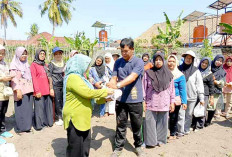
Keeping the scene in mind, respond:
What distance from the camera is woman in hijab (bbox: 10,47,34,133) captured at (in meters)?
3.43

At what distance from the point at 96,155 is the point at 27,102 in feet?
5.98

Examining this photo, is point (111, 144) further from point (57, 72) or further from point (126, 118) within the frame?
point (57, 72)

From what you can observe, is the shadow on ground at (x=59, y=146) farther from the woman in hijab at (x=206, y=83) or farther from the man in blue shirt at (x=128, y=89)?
the woman in hijab at (x=206, y=83)

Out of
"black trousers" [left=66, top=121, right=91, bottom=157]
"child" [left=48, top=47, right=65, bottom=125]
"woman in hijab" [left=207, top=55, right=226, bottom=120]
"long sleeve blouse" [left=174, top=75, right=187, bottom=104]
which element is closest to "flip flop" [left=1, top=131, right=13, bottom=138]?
"child" [left=48, top=47, right=65, bottom=125]

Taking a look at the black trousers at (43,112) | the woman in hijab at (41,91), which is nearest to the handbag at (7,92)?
the woman in hijab at (41,91)

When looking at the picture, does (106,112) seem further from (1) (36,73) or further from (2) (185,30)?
(2) (185,30)

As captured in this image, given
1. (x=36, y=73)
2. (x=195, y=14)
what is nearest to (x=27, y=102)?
(x=36, y=73)

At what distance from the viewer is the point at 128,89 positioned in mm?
2705

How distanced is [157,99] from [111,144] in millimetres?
1218

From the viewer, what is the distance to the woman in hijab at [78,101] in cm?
205

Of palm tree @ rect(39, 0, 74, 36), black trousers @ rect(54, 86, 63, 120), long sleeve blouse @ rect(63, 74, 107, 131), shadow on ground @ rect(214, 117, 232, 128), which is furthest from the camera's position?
palm tree @ rect(39, 0, 74, 36)

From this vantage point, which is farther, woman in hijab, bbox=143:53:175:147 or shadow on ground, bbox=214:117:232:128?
shadow on ground, bbox=214:117:232:128

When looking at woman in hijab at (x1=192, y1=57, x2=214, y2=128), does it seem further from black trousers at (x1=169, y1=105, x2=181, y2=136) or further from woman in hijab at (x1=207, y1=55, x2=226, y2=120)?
black trousers at (x1=169, y1=105, x2=181, y2=136)

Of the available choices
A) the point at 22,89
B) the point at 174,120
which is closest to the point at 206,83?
the point at 174,120
